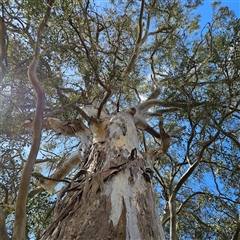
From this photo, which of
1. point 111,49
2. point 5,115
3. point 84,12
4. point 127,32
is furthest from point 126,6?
point 5,115

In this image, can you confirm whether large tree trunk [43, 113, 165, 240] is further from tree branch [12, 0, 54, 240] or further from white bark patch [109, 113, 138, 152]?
tree branch [12, 0, 54, 240]

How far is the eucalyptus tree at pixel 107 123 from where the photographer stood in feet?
6.20

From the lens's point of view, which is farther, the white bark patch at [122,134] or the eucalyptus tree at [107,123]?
the white bark patch at [122,134]

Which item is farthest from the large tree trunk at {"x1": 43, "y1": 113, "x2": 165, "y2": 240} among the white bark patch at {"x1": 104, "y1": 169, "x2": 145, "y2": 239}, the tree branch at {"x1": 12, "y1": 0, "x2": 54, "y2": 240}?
the tree branch at {"x1": 12, "y1": 0, "x2": 54, "y2": 240}

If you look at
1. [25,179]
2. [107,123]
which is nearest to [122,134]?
[107,123]

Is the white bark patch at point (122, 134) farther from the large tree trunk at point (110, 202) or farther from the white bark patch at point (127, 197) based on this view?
the white bark patch at point (127, 197)

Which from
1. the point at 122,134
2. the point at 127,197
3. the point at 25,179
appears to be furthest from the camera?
the point at 122,134

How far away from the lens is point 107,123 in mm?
3650

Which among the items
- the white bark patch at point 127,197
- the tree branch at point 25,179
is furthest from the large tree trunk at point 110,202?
the tree branch at point 25,179

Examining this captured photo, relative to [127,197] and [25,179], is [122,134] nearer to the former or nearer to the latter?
[127,197]

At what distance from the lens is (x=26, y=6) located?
3133 mm

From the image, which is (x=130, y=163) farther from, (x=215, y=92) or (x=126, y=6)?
(x=126, y=6)

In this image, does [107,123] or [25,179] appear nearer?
[25,179]

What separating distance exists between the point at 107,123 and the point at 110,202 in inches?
73.9
